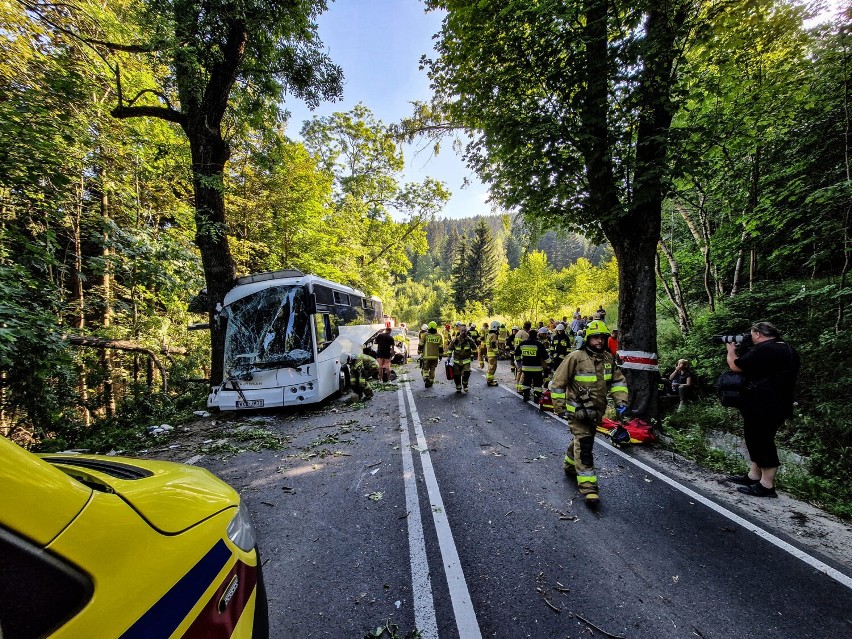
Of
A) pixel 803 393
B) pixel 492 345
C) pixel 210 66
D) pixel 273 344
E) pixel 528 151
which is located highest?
pixel 210 66

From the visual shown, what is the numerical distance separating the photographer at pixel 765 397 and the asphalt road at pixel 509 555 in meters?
0.91

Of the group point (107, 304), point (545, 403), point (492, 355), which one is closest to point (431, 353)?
point (492, 355)

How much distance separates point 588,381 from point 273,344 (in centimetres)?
645

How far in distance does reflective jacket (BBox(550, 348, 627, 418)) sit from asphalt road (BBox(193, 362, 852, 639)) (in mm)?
1065

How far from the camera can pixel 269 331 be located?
7512 millimetres

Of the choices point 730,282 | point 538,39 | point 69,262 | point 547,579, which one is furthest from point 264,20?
point 730,282

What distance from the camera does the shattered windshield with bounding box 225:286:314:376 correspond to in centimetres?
738

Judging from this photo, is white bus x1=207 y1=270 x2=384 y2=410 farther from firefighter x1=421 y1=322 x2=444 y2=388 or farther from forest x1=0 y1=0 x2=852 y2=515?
firefighter x1=421 y1=322 x2=444 y2=388

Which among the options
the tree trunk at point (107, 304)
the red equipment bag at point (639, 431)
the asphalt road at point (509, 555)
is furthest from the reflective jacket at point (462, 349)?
the tree trunk at point (107, 304)

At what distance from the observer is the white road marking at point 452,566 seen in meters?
2.25

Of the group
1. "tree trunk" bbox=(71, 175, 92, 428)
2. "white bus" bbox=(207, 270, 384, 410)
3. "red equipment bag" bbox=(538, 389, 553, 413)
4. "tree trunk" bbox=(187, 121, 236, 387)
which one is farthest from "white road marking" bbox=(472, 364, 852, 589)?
"tree trunk" bbox=(71, 175, 92, 428)

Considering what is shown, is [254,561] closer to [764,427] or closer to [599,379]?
[599,379]

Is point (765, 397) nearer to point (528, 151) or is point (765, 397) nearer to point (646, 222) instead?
point (646, 222)

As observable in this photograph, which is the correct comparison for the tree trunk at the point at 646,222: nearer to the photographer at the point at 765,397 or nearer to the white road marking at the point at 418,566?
the photographer at the point at 765,397
